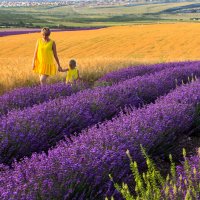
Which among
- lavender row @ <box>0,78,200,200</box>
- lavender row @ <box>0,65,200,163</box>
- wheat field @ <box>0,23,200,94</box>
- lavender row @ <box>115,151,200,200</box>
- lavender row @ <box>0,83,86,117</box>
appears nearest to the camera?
lavender row @ <box>115,151,200,200</box>

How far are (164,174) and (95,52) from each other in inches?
905

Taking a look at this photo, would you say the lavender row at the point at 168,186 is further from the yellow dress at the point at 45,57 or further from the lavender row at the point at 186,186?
the yellow dress at the point at 45,57

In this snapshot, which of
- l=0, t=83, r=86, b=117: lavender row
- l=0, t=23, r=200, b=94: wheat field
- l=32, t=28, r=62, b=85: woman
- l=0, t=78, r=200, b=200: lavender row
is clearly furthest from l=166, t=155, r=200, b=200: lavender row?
l=0, t=23, r=200, b=94: wheat field

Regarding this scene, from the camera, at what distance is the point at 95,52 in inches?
1045

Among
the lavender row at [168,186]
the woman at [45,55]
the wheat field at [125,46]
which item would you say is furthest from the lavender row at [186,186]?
the wheat field at [125,46]

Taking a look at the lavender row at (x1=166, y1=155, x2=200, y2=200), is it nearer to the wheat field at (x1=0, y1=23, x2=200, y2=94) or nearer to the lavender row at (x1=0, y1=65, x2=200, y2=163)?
the lavender row at (x1=0, y1=65, x2=200, y2=163)

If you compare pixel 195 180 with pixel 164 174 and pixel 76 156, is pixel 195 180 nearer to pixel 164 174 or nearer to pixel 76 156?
pixel 76 156

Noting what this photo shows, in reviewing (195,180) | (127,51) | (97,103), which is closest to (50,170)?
(195,180)

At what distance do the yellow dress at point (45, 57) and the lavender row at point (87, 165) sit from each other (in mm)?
4135

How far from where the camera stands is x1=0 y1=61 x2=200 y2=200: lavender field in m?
2.52

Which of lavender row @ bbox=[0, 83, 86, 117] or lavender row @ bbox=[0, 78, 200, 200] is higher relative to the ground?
lavender row @ bbox=[0, 78, 200, 200]

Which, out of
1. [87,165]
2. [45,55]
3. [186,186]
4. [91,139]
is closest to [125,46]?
[45,55]

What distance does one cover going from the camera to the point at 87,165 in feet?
8.97

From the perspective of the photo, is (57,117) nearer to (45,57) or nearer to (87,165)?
(87,165)
